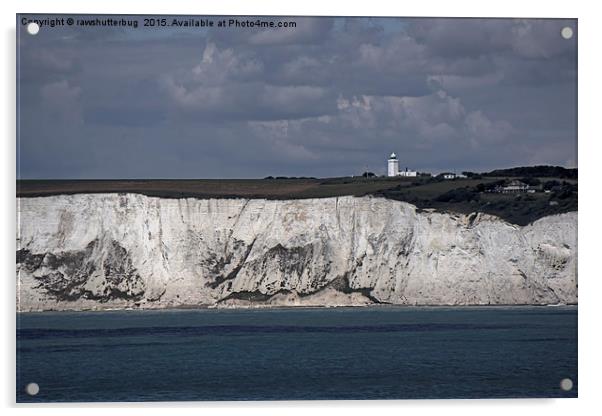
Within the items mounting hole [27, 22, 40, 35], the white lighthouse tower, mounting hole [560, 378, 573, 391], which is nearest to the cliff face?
the white lighthouse tower

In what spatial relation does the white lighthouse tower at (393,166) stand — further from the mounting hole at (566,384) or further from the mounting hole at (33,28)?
the mounting hole at (33,28)

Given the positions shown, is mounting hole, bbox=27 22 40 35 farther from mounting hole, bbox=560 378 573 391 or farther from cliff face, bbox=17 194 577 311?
mounting hole, bbox=560 378 573 391

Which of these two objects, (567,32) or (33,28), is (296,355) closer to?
(567,32)

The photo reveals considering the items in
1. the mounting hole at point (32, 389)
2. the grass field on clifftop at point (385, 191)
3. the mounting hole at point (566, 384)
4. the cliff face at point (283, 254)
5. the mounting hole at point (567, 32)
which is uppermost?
the mounting hole at point (567, 32)

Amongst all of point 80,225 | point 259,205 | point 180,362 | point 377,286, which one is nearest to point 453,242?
point 377,286

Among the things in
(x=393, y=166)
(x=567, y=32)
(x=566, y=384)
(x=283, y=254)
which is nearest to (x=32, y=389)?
(x=566, y=384)

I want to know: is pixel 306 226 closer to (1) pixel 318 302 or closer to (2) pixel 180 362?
(1) pixel 318 302

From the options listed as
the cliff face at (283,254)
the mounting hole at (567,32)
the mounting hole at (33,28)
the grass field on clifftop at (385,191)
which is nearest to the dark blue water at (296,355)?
the cliff face at (283,254)
